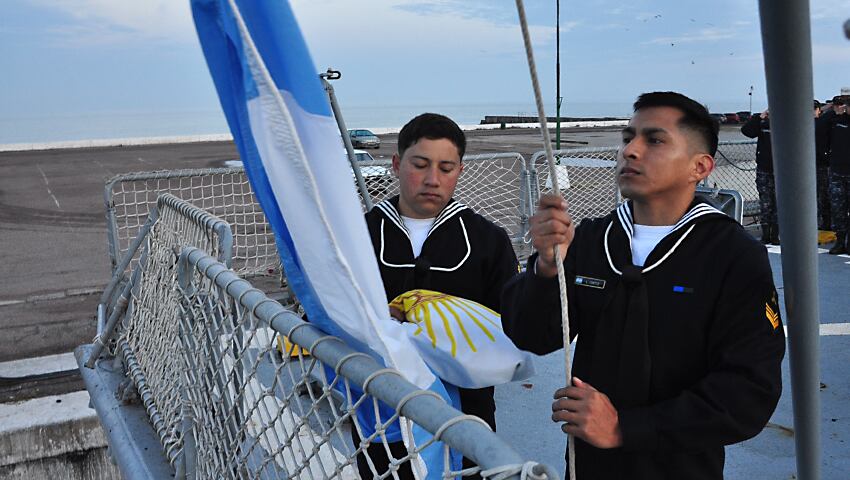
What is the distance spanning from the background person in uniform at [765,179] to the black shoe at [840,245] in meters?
0.74

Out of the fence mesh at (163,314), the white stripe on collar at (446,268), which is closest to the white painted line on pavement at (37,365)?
the fence mesh at (163,314)

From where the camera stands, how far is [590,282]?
76.3 inches

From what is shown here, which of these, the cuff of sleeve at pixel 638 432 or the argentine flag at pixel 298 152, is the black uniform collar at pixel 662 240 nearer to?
the cuff of sleeve at pixel 638 432

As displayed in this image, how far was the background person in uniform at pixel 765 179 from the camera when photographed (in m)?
9.16

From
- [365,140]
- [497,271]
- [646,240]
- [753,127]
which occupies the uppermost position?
[365,140]

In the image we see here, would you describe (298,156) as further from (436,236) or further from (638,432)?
(436,236)

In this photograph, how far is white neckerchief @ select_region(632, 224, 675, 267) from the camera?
1936 mm

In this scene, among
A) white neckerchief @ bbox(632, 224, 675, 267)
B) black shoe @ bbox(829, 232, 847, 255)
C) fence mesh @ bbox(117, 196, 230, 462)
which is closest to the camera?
white neckerchief @ bbox(632, 224, 675, 267)

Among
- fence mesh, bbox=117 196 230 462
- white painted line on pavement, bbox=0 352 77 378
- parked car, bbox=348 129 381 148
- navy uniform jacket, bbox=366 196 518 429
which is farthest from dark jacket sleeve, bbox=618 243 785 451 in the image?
parked car, bbox=348 129 381 148

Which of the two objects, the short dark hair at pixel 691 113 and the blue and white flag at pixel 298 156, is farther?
the short dark hair at pixel 691 113

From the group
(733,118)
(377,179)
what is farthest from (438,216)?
(733,118)

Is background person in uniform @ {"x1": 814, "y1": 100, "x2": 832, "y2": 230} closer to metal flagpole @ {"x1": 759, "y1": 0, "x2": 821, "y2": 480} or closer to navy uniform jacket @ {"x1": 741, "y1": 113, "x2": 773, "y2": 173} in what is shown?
navy uniform jacket @ {"x1": 741, "y1": 113, "x2": 773, "y2": 173}

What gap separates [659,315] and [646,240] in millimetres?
215

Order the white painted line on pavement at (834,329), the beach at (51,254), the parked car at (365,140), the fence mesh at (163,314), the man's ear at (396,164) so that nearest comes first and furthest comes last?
the man's ear at (396,164) < the fence mesh at (163,314) < the white painted line on pavement at (834,329) < the beach at (51,254) < the parked car at (365,140)
